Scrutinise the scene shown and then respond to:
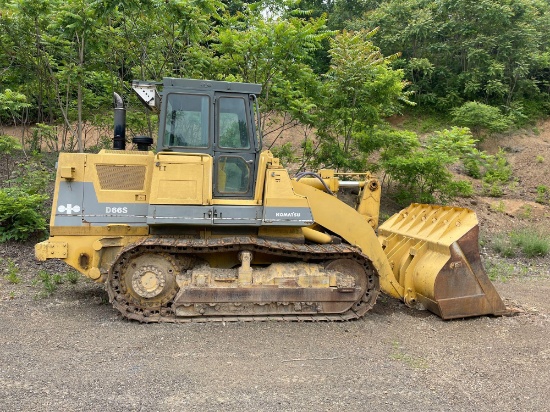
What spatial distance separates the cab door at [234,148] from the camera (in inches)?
248

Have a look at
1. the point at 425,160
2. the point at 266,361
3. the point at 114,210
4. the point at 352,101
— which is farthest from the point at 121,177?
the point at 425,160

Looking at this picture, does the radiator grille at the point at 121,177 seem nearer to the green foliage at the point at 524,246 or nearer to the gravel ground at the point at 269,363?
the gravel ground at the point at 269,363

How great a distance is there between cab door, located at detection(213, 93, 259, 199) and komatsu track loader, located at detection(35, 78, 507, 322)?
0.04ft

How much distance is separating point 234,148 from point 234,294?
1841mm

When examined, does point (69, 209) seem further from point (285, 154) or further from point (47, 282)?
point (285, 154)

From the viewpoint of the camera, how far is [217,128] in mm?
6293

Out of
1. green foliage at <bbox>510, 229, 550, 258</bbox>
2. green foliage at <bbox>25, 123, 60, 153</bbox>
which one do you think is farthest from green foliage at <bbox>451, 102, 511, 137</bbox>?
green foliage at <bbox>25, 123, 60, 153</bbox>

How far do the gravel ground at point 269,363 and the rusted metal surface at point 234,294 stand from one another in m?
0.20

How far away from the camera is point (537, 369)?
15.8 ft

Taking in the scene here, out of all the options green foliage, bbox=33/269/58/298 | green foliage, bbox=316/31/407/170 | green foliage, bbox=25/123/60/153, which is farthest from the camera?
green foliage, bbox=25/123/60/153

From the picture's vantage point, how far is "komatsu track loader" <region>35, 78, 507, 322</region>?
609 centimetres

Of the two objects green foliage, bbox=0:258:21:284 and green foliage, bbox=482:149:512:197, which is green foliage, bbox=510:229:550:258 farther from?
green foliage, bbox=0:258:21:284

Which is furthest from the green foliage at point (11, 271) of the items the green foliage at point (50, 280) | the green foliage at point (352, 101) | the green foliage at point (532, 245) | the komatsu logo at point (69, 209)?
the green foliage at point (532, 245)

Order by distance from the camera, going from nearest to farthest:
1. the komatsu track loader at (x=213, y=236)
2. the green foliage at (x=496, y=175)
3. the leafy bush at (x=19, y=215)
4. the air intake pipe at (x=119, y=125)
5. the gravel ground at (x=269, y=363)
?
the gravel ground at (x=269, y=363)
the komatsu track loader at (x=213, y=236)
the air intake pipe at (x=119, y=125)
the leafy bush at (x=19, y=215)
the green foliage at (x=496, y=175)
